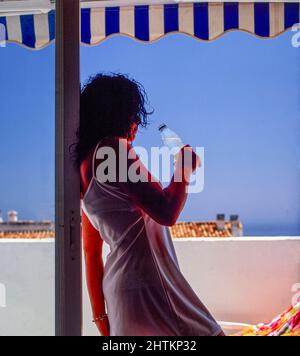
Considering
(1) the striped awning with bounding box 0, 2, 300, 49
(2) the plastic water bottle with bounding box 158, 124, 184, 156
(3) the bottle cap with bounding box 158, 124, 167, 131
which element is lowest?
(2) the plastic water bottle with bounding box 158, 124, 184, 156

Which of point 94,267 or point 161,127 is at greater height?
point 161,127

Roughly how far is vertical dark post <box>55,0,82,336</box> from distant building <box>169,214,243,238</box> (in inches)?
23.7

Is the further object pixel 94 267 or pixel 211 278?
pixel 211 278

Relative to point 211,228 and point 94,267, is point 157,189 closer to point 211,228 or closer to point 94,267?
point 94,267

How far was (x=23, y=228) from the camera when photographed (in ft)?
10.8

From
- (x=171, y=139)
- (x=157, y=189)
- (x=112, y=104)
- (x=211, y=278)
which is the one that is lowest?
(x=211, y=278)

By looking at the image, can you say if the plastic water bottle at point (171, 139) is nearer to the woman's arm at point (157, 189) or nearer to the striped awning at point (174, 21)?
the woman's arm at point (157, 189)

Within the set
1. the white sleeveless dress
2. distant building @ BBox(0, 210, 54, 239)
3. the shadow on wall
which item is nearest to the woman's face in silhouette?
the white sleeveless dress

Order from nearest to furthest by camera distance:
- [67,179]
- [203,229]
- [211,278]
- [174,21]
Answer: [67,179]
[174,21]
[211,278]
[203,229]

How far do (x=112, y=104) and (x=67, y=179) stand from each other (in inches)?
20.3

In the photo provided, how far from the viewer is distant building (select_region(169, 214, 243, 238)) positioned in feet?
11.3

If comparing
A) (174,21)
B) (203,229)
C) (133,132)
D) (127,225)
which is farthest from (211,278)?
(174,21)

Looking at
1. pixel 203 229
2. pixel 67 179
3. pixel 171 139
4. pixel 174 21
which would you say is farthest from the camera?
pixel 203 229

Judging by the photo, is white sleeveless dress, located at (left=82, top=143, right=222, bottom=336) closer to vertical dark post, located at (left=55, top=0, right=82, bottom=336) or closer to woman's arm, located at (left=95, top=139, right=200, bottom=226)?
woman's arm, located at (left=95, top=139, right=200, bottom=226)
